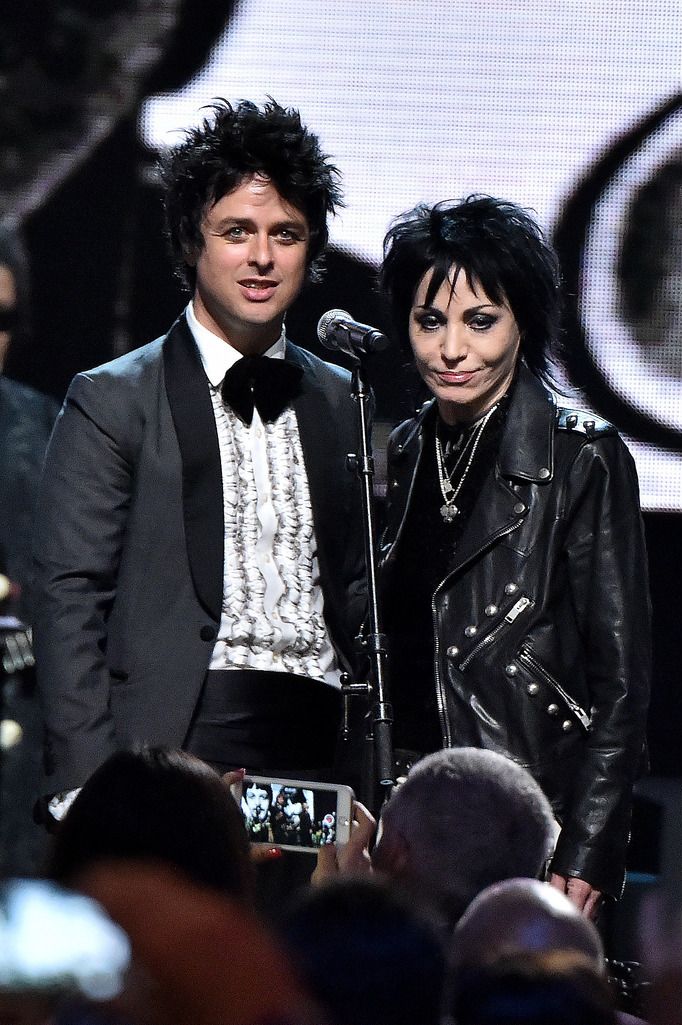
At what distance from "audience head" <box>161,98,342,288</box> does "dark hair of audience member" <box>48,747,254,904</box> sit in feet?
5.49

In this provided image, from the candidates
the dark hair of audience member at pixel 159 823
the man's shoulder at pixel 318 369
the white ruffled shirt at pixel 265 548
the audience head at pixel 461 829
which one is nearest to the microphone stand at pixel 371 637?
the white ruffled shirt at pixel 265 548

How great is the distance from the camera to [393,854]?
1.71m

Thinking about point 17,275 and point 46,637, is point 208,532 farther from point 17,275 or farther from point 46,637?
point 17,275

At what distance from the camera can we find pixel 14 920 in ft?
2.73

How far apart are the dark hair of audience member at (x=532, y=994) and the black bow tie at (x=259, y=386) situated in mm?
2027

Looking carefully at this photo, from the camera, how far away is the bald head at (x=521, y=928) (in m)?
1.06

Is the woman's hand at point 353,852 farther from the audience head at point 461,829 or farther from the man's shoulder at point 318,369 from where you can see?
the man's shoulder at point 318,369

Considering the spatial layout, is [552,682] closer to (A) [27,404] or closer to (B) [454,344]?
(B) [454,344]

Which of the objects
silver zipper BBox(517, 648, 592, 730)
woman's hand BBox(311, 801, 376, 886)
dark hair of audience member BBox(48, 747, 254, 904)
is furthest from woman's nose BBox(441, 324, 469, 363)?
dark hair of audience member BBox(48, 747, 254, 904)

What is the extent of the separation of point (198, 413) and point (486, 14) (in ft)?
6.47

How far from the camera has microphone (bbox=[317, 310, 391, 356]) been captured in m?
2.73

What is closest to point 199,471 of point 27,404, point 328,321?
point 328,321

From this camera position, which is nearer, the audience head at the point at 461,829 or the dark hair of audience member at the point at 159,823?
the dark hair of audience member at the point at 159,823

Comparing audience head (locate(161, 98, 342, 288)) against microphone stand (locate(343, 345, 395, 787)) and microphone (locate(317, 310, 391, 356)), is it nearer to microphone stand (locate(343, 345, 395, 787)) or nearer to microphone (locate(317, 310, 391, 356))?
microphone (locate(317, 310, 391, 356))
